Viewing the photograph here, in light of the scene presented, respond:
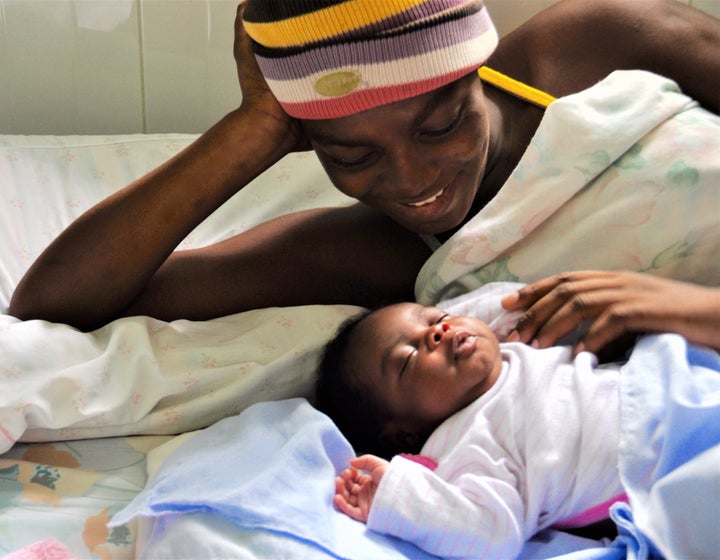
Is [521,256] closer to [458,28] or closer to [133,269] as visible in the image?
[458,28]

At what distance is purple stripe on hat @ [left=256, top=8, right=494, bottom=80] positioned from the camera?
106 centimetres

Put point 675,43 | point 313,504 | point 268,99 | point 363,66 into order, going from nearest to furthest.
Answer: point 313,504 → point 363,66 → point 268,99 → point 675,43

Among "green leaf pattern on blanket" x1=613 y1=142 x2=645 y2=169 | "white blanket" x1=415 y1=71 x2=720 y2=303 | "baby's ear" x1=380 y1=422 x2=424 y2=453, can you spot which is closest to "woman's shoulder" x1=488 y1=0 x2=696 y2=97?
"white blanket" x1=415 y1=71 x2=720 y2=303

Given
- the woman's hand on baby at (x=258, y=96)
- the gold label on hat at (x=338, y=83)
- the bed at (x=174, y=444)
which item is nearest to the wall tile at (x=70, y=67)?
the bed at (x=174, y=444)

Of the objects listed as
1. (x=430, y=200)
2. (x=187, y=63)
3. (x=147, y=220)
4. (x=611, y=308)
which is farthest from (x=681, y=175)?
(x=187, y=63)

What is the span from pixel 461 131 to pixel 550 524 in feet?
1.65

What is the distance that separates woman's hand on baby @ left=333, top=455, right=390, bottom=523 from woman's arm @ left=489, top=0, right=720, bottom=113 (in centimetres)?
73

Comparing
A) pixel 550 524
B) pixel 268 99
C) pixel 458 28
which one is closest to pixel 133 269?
pixel 268 99

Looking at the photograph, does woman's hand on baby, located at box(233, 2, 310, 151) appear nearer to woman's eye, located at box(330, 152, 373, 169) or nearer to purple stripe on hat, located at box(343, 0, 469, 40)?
woman's eye, located at box(330, 152, 373, 169)

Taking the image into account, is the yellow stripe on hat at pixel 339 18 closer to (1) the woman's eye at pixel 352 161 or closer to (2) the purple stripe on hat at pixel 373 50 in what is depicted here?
(2) the purple stripe on hat at pixel 373 50

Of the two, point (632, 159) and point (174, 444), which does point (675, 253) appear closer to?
point (632, 159)

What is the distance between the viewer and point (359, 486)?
98 cm

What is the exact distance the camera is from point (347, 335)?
118 centimetres

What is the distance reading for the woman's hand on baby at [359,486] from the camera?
0.97 meters
